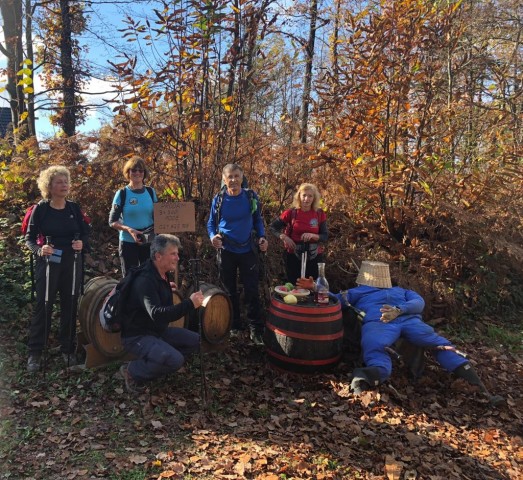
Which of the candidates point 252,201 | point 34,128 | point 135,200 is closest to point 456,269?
point 252,201

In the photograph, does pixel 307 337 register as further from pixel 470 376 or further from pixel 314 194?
pixel 314 194

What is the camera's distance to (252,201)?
17.4 ft

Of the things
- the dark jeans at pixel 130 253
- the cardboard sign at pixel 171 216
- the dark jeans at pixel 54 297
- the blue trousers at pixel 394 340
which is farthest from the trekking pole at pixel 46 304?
the blue trousers at pixel 394 340

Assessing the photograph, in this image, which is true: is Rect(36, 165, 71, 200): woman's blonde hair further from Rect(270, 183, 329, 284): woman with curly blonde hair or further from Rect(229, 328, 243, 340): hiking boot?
Rect(229, 328, 243, 340): hiking boot

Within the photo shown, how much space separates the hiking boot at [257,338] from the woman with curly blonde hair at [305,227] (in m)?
1.11

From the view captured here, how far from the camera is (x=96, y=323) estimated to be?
4.50 metres

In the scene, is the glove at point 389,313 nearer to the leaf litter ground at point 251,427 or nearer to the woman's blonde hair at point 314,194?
the leaf litter ground at point 251,427

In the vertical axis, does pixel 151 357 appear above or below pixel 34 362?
above

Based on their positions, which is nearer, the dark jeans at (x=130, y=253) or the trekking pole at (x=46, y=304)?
the trekking pole at (x=46, y=304)

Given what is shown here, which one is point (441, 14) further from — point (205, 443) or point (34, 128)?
→ point (34, 128)

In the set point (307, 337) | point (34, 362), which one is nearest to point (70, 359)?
point (34, 362)

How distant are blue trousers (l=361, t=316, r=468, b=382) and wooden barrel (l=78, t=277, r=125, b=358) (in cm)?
262

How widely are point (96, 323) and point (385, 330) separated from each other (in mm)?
2990

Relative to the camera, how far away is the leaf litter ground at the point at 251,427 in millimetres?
3256
